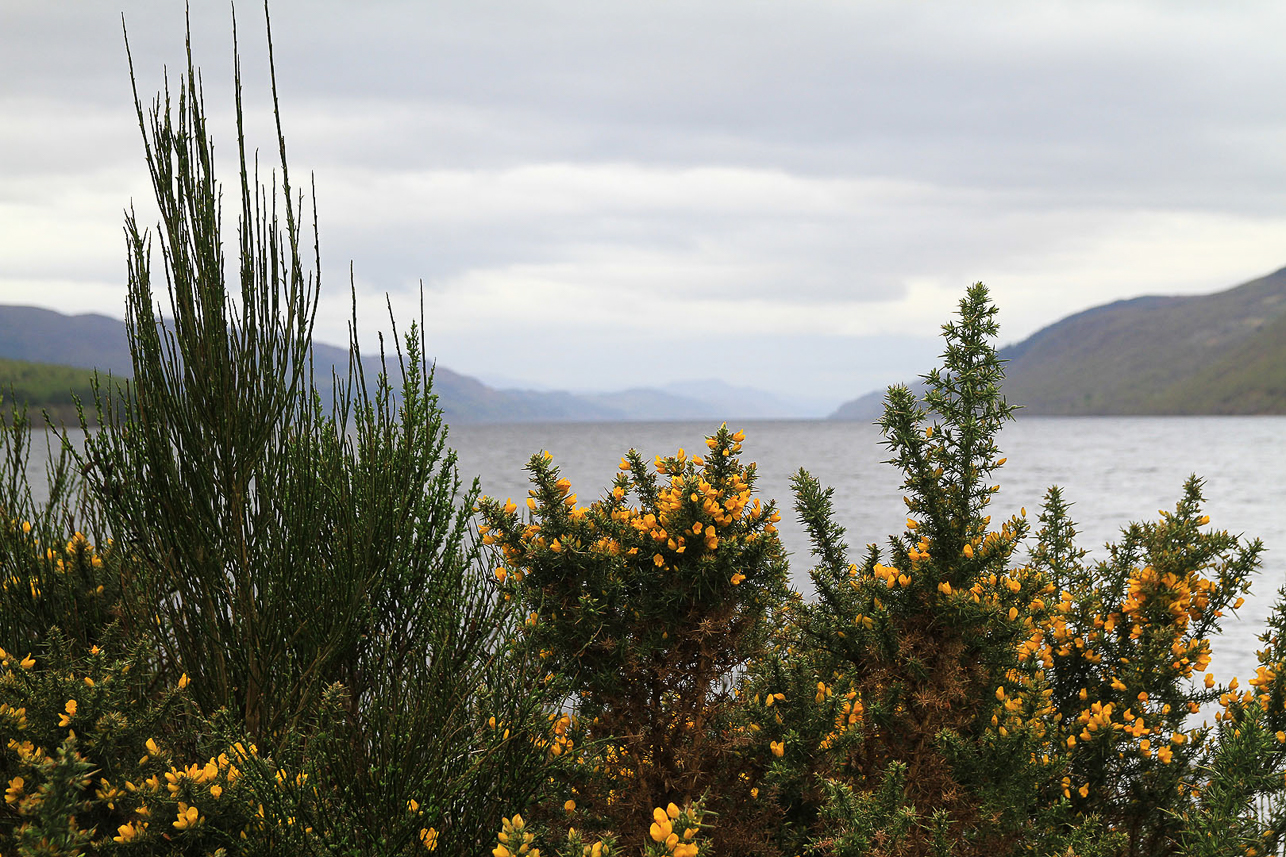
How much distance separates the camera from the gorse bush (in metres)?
3.23

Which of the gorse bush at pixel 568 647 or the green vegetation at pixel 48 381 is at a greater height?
the green vegetation at pixel 48 381

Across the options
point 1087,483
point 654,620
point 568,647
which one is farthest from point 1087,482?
point 568,647

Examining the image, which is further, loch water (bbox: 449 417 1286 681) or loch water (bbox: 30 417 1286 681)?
loch water (bbox: 30 417 1286 681)

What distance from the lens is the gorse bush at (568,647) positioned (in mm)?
3230

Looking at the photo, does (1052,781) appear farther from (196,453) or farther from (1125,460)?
(1125,460)

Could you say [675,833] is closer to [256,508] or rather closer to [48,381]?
[256,508]

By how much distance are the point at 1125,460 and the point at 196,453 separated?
83.6 m

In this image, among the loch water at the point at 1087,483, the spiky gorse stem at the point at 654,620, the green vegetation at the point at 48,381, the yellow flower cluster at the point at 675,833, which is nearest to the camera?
the yellow flower cluster at the point at 675,833

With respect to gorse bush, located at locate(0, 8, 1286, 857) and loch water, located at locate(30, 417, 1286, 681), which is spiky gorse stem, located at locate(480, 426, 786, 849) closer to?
gorse bush, located at locate(0, 8, 1286, 857)

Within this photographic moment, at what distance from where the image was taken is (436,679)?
300cm

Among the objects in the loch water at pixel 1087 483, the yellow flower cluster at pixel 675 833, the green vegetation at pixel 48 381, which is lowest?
the loch water at pixel 1087 483

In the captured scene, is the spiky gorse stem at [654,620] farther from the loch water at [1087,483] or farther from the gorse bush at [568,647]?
the loch water at [1087,483]

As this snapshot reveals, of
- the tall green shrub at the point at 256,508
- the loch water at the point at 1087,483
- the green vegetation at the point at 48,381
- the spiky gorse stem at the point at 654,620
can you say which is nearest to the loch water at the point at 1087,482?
the loch water at the point at 1087,483

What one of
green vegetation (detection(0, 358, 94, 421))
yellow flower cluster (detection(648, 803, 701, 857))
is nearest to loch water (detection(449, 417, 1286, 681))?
yellow flower cluster (detection(648, 803, 701, 857))
